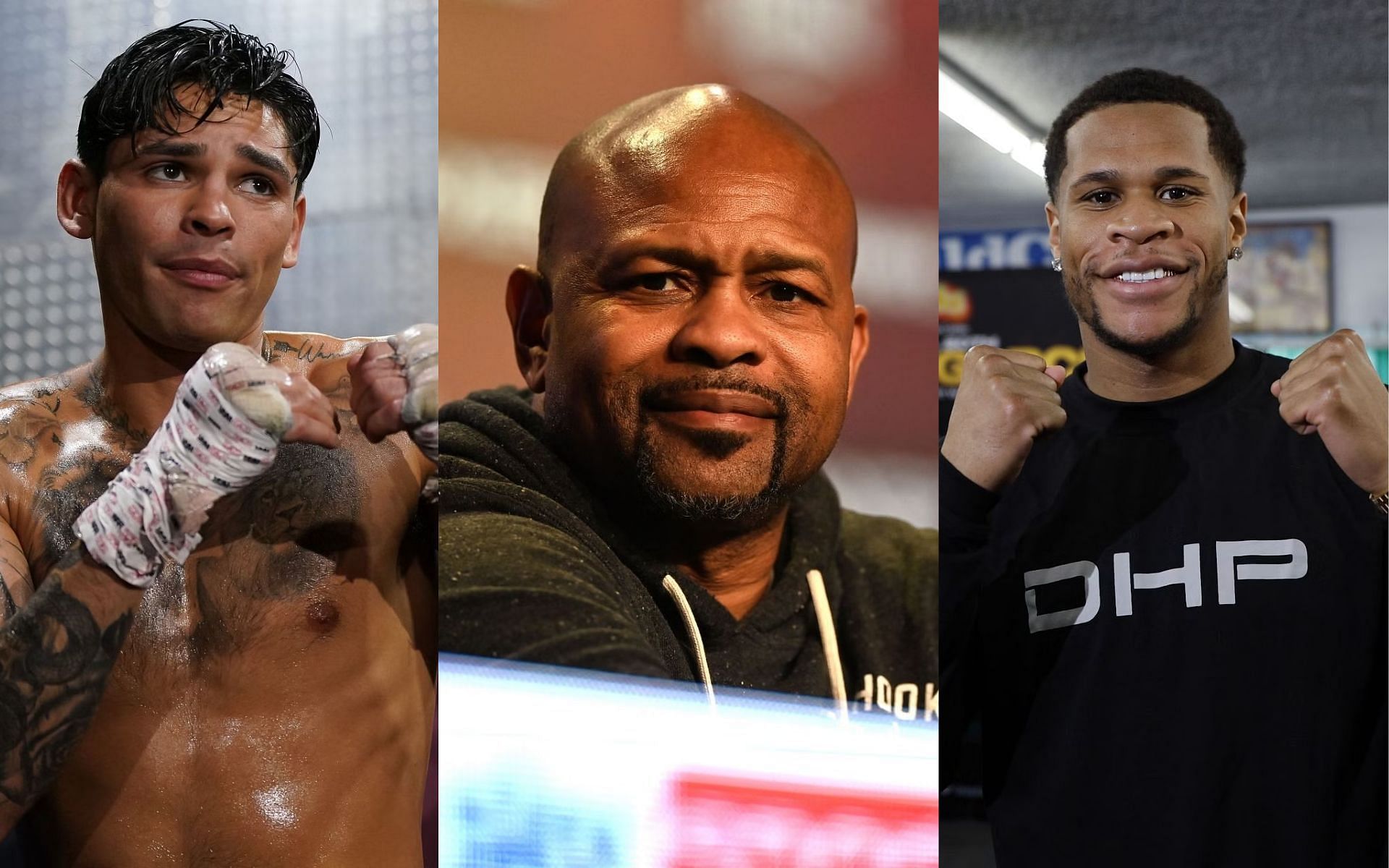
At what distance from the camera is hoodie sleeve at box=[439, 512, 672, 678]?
5.83 ft

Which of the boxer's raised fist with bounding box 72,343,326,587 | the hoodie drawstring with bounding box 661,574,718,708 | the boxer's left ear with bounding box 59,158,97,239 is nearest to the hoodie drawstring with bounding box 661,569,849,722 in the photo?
the hoodie drawstring with bounding box 661,574,718,708

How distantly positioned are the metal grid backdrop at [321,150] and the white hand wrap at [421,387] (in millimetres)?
146

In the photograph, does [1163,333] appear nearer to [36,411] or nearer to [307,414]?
[307,414]

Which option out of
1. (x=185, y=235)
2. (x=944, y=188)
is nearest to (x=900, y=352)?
(x=944, y=188)

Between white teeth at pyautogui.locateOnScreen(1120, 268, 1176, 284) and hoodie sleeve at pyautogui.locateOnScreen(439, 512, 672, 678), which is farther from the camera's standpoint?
white teeth at pyautogui.locateOnScreen(1120, 268, 1176, 284)

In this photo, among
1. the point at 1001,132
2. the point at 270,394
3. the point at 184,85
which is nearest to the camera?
the point at 270,394

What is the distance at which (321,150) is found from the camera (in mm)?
2002

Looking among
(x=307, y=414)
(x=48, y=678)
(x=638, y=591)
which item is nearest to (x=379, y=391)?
(x=307, y=414)

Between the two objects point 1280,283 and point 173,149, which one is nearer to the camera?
point 173,149

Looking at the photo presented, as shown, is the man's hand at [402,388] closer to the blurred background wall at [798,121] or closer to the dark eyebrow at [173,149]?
the blurred background wall at [798,121]

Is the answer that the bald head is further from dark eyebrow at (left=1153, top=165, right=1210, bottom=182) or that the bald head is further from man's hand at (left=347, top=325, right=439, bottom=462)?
dark eyebrow at (left=1153, top=165, right=1210, bottom=182)

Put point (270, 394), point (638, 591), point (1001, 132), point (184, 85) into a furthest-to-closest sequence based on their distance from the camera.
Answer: point (1001, 132), point (184, 85), point (638, 591), point (270, 394)

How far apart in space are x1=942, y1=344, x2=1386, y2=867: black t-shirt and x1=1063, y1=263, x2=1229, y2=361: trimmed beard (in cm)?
9

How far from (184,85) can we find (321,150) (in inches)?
8.9
